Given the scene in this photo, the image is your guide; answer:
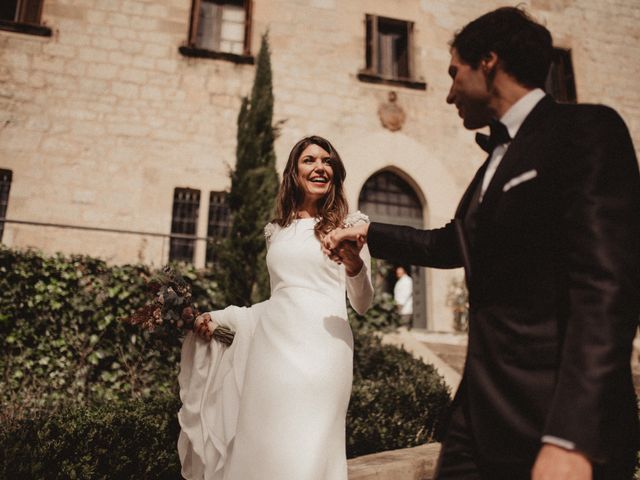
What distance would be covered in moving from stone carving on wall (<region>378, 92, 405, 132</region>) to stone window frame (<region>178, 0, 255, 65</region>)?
3.03m

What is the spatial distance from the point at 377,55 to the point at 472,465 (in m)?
11.3

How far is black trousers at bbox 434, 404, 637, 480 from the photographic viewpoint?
1080 mm

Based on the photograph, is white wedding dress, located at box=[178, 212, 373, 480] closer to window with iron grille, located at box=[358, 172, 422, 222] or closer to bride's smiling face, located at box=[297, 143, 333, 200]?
bride's smiling face, located at box=[297, 143, 333, 200]

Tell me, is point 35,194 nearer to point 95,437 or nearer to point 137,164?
point 137,164

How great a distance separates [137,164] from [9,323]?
13.4ft

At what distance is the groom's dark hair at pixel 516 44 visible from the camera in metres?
1.43

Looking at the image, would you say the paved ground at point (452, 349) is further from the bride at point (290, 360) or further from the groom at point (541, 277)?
the groom at point (541, 277)

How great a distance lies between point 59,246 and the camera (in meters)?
8.66

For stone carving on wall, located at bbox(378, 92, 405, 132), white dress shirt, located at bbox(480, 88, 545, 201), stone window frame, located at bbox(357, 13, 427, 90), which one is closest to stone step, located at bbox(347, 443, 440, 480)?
white dress shirt, located at bbox(480, 88, 545, 201)

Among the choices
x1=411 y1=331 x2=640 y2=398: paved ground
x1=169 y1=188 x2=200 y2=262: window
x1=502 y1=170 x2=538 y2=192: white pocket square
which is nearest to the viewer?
x1=502 y1=170 x2=538 y2=192: white pocket square

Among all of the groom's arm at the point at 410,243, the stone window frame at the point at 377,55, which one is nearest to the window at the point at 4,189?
the stone window frame at the point at 377,55

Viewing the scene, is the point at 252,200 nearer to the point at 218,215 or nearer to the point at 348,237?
the point at 218,215

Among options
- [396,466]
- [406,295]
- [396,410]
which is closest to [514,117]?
[396,466]

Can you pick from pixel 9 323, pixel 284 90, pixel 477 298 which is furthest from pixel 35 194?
pixel 477 298
